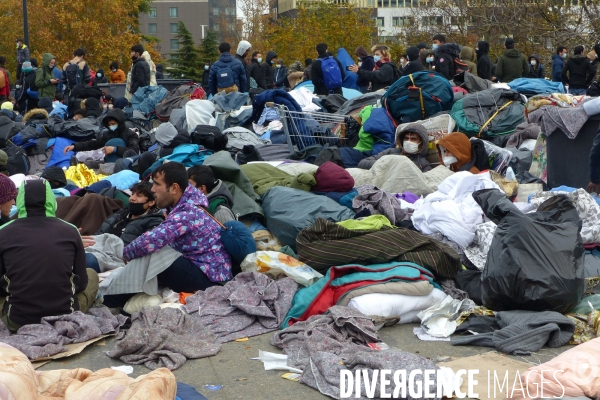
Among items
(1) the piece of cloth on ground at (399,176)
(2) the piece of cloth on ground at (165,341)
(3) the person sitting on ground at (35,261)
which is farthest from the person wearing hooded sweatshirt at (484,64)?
(3) the person sitting on ground at (35,261)

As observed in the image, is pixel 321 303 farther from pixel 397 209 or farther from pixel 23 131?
pixel 23 131

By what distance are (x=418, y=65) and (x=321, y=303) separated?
8358 millimetres

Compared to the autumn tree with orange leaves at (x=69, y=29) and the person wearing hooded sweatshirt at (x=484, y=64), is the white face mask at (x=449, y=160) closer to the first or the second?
the person wearing hooded sweatshirt at (x=484, y=64)

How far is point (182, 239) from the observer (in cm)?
656

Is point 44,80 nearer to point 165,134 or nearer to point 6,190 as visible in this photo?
point 165,134

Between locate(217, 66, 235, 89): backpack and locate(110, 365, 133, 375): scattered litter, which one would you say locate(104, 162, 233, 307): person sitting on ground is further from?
locate(217, 66, 235, 89): backpack

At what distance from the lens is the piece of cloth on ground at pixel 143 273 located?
6.36m

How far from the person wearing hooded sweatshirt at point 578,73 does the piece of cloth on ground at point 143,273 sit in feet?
42.4

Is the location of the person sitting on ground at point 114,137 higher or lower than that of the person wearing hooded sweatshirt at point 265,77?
lower

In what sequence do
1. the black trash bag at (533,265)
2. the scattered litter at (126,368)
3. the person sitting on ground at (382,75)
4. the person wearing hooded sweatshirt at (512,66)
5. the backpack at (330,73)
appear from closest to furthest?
the scattered litter at (126,368), the black trash bag at (533,265), the person sitting on ground at (382,75), the backpack at (330,73), the person wearing hooded sweatshirt at (512,66)

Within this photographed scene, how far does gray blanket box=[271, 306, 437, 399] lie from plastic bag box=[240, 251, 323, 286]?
0.75 metres

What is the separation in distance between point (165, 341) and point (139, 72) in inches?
439

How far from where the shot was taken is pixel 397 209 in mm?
7695

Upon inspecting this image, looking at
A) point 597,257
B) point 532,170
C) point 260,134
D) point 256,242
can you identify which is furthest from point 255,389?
point 260,134
